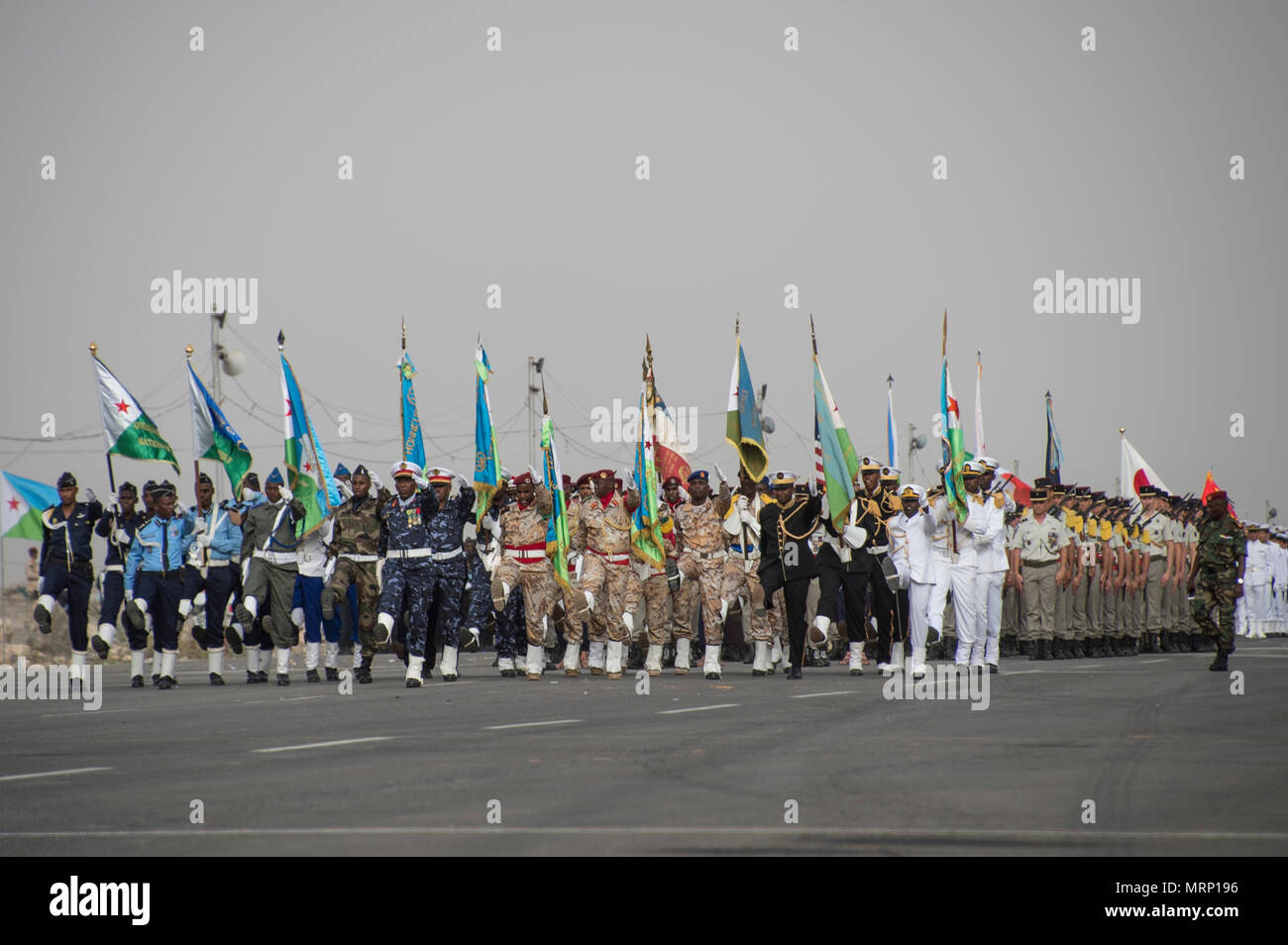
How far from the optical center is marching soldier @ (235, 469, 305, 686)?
20.0 m

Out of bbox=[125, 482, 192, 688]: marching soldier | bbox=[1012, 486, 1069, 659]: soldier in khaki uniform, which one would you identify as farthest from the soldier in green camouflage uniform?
bbox=[125, 482, 192, 688]: marching soldier

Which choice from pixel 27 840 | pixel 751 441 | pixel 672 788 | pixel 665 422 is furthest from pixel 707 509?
pixel 27 840

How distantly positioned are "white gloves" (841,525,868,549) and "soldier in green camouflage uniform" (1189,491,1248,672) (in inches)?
157

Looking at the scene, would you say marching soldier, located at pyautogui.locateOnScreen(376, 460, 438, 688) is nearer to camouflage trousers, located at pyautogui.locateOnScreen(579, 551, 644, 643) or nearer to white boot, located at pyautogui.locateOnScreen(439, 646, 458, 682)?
white boot, located at pyautogui.locateOnScreen(439, 646, 458, 682)

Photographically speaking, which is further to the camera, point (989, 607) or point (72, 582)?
point (989, 607)

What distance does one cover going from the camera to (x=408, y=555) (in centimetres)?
1875

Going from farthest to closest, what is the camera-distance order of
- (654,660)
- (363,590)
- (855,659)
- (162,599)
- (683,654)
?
(683,654) → (654,660) → (855,659) → (162,599) → (363,590)

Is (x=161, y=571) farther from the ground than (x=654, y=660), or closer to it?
farther from the ground

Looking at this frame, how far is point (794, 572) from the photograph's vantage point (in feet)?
64.3

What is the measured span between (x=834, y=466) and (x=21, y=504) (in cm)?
987

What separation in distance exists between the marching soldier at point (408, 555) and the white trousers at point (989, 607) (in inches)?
241

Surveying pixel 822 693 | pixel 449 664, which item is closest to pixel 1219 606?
pixel 822 693

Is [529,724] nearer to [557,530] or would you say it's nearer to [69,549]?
[557,530]
